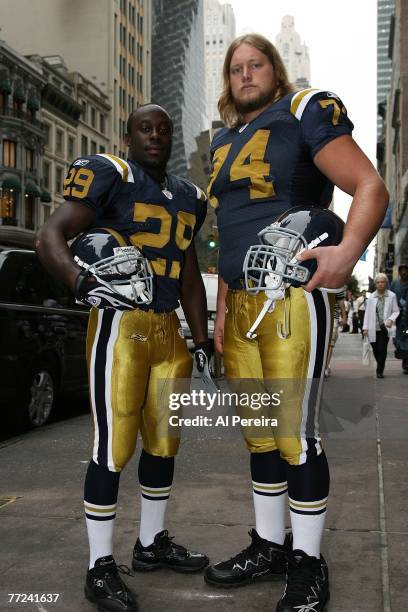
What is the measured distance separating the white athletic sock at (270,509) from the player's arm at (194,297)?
0.76m

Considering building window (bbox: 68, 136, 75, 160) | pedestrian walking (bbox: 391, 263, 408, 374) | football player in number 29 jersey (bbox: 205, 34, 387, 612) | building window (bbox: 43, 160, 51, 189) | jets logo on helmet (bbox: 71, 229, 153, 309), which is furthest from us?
building window (bbox: 68, 136, 75, 160)

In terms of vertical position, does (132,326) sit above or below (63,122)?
below

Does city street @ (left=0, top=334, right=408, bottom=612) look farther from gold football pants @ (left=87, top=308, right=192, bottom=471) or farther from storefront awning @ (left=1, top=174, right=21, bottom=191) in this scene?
storefront awning @ (left=1, top=174, right=21, bottom=191)

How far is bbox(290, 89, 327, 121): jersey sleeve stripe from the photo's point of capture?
2.80 m

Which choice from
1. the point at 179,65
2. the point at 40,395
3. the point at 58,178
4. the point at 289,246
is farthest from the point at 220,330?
the point at 179,65

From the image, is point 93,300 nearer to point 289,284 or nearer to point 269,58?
point 289,284

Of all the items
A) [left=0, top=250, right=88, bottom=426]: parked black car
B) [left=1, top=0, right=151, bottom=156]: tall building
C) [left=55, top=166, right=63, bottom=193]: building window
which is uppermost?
[left=1, top=0, right=151, bottom=156]: tall building

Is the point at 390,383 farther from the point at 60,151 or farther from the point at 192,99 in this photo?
the point at 192,99

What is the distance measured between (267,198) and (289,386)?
0.79 metres

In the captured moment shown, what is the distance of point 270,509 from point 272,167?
1.53 m

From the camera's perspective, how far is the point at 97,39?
247 feet

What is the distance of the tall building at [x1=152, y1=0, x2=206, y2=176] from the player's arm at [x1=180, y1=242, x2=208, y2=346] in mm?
116559

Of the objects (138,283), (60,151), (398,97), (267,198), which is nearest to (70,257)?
(138,283)

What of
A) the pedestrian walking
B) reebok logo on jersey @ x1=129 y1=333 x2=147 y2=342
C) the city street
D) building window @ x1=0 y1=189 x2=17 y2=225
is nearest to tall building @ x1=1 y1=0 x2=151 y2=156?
building window @ x1=0 y1=189 x2=17 y2=225
